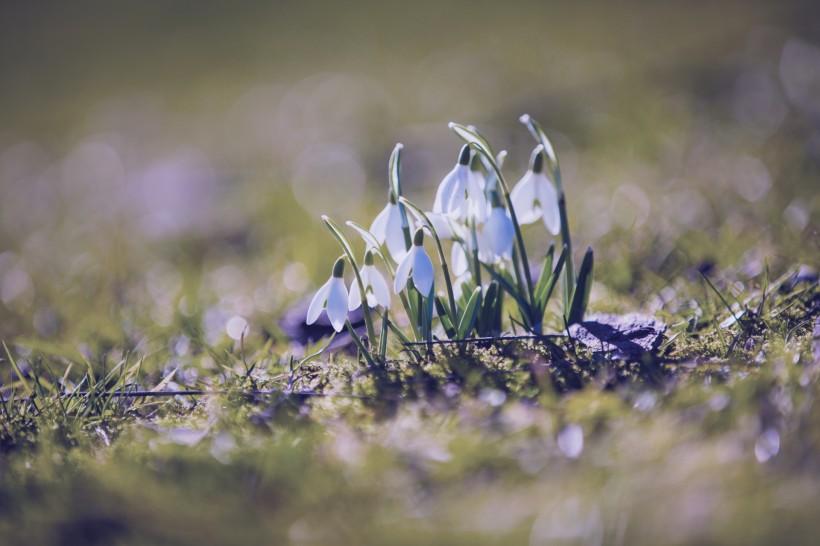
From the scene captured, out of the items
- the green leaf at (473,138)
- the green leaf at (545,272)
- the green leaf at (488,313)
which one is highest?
the green leaf at (473,138)

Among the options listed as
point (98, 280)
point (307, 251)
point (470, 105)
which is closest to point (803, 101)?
point (470, 105)

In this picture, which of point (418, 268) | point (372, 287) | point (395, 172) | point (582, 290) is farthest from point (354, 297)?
point (582, 290)

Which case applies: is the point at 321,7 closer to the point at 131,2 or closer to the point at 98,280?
the point at 131,2

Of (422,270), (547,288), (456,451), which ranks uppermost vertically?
(422,270)

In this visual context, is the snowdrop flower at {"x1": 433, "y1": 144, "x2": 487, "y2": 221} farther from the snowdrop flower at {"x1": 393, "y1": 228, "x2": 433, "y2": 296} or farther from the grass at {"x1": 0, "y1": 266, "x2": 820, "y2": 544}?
the grass at {"x1": 0, "y1": 266, "x2": 820, "y2": 544}

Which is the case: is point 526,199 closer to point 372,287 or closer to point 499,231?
point 499,231

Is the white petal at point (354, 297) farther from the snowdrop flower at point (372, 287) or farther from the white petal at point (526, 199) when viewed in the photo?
the white petal at point (526, 199)

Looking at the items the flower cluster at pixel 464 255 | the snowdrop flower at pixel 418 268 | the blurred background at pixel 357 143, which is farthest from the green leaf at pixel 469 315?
the blurred background at pixel 357 143
